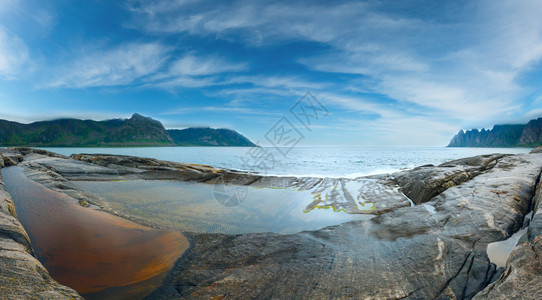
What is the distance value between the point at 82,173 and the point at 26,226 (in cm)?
1380

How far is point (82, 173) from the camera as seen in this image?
1716 centimetres

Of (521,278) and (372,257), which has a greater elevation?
(521,278)

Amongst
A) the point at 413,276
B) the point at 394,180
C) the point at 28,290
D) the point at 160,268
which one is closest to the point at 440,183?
the point at 394,180

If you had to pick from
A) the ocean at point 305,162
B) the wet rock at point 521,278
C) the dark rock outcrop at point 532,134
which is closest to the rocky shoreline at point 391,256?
the wet rock at point 521,278

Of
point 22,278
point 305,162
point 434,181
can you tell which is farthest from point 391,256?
point 305,162

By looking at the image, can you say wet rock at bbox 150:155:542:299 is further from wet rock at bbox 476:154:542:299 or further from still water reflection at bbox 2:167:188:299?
wet rock at bbox 476:154:542:299

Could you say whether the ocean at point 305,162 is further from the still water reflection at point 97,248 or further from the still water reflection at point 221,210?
the still water reflection at point 97,248

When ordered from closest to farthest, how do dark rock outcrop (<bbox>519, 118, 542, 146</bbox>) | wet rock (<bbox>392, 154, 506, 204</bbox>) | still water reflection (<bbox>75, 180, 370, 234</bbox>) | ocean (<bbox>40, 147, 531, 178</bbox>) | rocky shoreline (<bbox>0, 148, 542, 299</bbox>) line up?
rocky shoreline (<bbox>0, 148, 542, 299</bbox>) → still water reflection (<bbox>75, 180, 370, 234</bbox>) → wet rock (<bbox>392, 154, 506, 204</bbox>) → ocean (<bbox>40, 147, 531, 178</bbox>) → dark rock outcrop (<bbox>519, 118, 542, 146</bbox>)

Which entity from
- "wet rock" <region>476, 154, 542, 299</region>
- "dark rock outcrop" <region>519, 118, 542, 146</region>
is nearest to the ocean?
"wet rock" <region>476, 154, 542, 299</region>

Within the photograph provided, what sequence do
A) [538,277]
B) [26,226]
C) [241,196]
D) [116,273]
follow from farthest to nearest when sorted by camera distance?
1. [241,196]
2. [26,226]
3. [116,273]
4. [538,277]

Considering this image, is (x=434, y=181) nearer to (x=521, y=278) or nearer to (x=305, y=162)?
(x=521, y=278)

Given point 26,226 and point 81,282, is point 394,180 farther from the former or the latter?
point 26,226

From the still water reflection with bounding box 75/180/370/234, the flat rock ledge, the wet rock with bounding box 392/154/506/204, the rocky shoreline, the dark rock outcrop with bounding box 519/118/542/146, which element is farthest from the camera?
the dark rock outcrop with bounding box 519/118/542/146

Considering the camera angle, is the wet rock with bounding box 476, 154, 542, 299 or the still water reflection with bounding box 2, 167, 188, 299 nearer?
the wet rock with bounding box 476, 154, 542, 299
